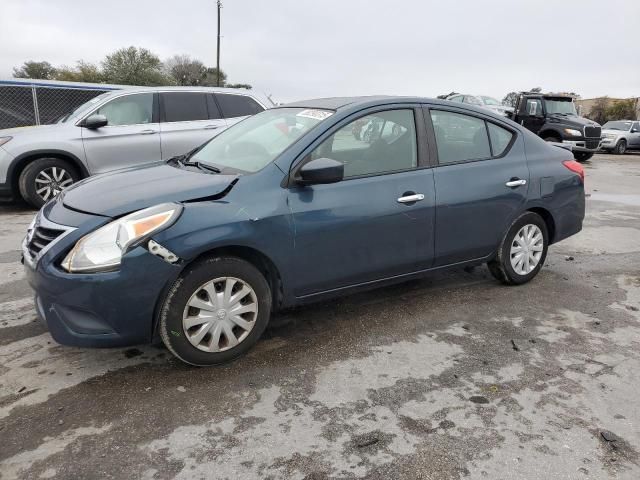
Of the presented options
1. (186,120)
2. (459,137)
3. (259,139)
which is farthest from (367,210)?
(186,120)

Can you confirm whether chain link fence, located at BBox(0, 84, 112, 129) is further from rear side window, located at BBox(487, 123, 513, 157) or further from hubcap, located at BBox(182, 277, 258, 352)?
hubcap, located at BBox(182, 277, 258, 352)

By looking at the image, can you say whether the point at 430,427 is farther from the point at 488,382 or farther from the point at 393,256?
the point at 393,256

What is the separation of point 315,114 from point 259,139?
0.45 meters

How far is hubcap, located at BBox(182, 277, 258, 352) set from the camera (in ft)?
9.46

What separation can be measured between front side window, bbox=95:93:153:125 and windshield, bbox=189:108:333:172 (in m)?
3.94

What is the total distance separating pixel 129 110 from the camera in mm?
7543

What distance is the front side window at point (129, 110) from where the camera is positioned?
7445mm

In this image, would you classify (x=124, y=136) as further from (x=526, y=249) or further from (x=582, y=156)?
(x=582, y=156)

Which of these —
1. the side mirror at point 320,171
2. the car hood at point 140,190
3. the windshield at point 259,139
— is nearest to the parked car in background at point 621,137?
the windshield at point 259,139

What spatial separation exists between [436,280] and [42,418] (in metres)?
3.27

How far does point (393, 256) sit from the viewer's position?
358cm

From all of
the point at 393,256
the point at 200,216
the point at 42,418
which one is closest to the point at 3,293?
the point at 42,418

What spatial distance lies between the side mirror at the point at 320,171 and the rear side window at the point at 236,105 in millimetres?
5418

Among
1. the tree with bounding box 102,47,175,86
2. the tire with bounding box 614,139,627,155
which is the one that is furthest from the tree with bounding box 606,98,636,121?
the tree with bounding box 102,47,175,86
